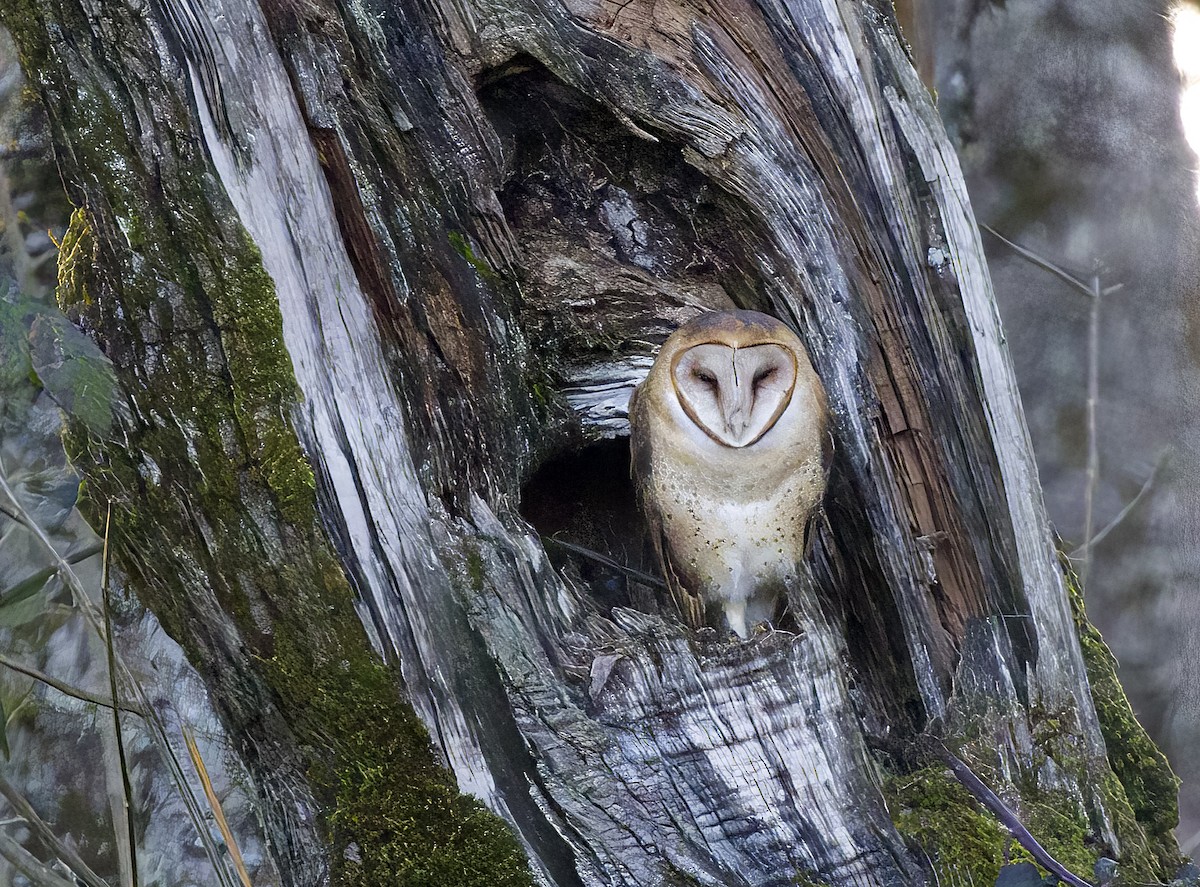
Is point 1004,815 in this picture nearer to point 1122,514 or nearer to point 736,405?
point 736,405

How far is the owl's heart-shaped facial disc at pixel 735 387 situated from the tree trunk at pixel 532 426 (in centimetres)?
15

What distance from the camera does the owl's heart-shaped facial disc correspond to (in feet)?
5.55

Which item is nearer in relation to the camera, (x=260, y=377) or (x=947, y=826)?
(x=260, y=377)

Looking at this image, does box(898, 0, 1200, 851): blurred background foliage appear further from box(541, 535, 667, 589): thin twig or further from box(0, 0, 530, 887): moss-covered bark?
box(0, 0, 530, 887): moss-covered bark

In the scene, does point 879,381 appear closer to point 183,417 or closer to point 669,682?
point 669,682

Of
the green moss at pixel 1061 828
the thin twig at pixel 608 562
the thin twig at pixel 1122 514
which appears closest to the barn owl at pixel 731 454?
the thin twig at pixel 608 562

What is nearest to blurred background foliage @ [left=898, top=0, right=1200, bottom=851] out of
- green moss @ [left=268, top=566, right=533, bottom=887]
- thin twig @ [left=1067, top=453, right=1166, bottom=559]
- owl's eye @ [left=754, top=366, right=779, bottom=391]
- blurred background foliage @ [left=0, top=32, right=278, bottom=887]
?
thin twig @ [left=1067, top=453, right=1166, bottom=559]

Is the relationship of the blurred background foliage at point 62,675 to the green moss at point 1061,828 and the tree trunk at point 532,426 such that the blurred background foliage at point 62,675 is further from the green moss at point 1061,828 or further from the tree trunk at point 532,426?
the green moss at point 1061,828

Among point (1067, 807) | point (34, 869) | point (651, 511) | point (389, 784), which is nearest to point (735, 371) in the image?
point (651, 511)

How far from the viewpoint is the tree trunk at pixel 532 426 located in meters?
1.42

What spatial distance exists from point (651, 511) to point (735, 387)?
0.34 metres

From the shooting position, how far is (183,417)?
56.1 inches

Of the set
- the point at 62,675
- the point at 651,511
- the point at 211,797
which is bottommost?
the point at 62,675

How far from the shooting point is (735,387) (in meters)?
1.71
